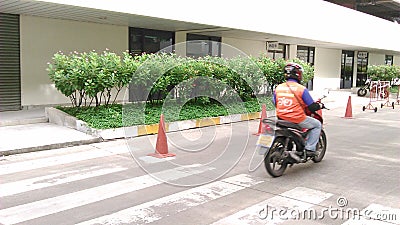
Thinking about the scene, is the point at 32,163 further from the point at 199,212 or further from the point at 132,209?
the point at 199,212

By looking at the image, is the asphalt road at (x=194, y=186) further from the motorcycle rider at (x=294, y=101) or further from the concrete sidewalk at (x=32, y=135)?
the motorcycle rider at (x=294, y=101)

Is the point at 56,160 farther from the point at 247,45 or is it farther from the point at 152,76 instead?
the point at 247,45

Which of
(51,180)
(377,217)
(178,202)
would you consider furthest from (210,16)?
(377,217)

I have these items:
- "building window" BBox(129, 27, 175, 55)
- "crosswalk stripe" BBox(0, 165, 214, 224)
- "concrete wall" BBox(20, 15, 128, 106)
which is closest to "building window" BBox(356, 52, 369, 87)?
"building window" BBox(129, 27, 175, 55)

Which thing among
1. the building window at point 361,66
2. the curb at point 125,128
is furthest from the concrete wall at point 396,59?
the curb at point 125,128

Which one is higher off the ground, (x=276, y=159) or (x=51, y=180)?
(x=276, y=159)

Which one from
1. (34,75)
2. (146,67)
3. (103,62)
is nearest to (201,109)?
(146,67)

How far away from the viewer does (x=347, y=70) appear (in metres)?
31.0

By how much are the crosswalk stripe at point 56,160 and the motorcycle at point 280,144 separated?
10.5 ft

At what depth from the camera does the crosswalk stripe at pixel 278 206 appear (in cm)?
454

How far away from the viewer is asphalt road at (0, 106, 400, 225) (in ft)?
15.3

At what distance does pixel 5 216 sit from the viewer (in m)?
4.55

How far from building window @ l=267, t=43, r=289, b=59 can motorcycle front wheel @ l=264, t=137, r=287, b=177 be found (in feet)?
54.2

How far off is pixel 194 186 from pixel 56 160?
2.95 m
